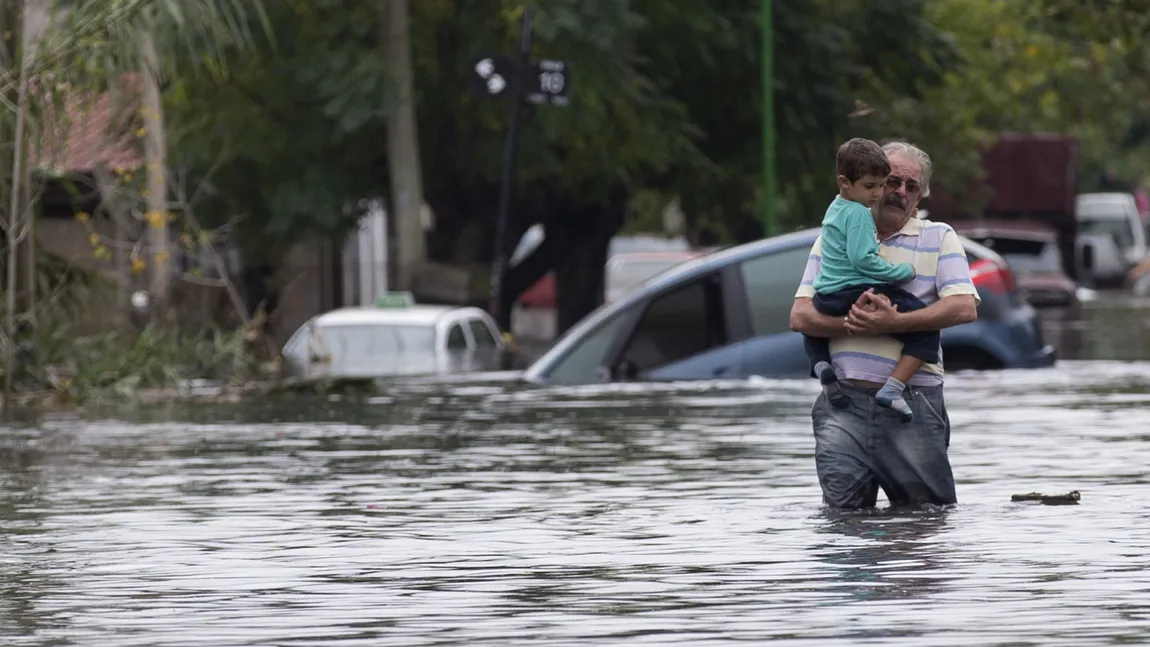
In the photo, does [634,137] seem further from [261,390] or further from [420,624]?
[420,624]

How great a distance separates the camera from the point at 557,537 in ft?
37.0

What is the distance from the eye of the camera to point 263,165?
39.7 meters

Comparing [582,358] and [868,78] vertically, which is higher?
[868,78]

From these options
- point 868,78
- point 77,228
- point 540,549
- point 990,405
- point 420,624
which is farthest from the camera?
point 868,78

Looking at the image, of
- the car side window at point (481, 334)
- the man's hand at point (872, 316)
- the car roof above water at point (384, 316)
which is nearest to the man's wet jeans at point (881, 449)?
the man's hand at point (872, 316)

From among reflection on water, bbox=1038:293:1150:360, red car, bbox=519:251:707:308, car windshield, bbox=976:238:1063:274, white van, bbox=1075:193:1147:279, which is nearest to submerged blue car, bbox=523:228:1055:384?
reflection on water, bbox=1038:293:1150:360

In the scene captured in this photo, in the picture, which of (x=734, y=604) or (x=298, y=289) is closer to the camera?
(x=734, y=604)

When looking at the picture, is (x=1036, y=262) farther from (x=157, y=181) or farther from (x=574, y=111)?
(x=157, y=181)

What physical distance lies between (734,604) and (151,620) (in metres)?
1.65

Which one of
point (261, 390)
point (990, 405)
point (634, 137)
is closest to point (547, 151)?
point (634, 137)

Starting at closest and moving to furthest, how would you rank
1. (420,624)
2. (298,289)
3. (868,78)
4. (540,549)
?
(420,624) < (540,549) < (868,78) < (298,289)

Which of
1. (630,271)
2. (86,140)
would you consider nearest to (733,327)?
(86,140)

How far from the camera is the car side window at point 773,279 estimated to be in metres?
22.3

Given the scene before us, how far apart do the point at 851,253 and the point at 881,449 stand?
0.76 metres
